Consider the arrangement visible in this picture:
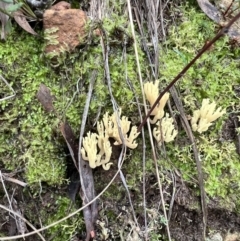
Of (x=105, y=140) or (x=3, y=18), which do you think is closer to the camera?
(x=105, y=140)

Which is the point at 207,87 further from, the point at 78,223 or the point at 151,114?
the point at 78,223

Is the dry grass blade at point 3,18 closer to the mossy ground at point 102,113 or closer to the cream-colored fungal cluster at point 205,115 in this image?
the mossy ground at point 102,113

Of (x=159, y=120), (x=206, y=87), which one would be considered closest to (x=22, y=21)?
(x=159, y=120)

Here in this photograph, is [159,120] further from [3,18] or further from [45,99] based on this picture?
[3,18]

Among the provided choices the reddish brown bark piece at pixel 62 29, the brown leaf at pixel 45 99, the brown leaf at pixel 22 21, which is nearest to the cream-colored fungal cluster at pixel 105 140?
the brown leaf at pixel 45 99

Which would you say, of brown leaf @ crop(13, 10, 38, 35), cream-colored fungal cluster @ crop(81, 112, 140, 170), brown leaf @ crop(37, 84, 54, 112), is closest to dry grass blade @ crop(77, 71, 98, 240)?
cream-colored fungal cluster @ crop(81, 112, 140, 170)

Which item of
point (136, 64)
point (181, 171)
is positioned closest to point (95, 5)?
point (136, 64)
